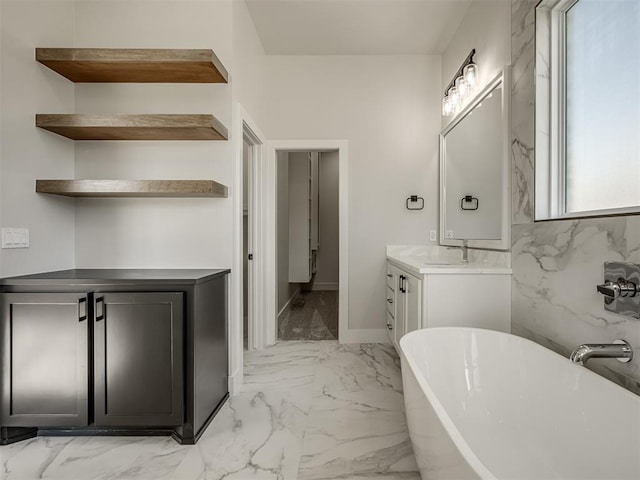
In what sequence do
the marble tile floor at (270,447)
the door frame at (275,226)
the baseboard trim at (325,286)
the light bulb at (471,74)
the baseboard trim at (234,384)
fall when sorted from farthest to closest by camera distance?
the baseboard trim at (325,286) < the door frame at (275,226) < the light bulb at (471,74) < the baseboard trim at (234,384) < the marble tile floor at (270,447)

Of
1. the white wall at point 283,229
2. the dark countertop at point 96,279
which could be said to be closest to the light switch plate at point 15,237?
the dark countertop at point 96,279

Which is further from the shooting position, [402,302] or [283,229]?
[283,229]

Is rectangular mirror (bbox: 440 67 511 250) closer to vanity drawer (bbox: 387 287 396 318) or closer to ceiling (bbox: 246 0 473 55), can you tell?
vanity drawer (bbox: 387 287 396 318)

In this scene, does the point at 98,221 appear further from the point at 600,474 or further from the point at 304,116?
the point at 600,474

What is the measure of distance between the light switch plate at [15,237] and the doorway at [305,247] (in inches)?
80.9

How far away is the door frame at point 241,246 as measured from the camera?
2268mm

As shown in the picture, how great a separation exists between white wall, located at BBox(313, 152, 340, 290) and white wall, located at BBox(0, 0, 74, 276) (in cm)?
468

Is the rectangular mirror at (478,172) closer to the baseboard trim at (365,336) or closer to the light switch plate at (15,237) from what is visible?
the baseboard trim at (365,336)

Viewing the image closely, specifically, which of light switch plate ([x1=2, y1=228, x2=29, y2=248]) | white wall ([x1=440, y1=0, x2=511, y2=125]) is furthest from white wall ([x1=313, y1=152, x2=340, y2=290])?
light switch plate ([x1=2, y1=228, x2=29, y2=248])

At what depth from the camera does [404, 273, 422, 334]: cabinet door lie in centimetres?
213

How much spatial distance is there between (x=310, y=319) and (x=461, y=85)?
2976 millimetres

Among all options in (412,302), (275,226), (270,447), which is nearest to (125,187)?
(275,226)

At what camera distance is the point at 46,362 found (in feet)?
5.68

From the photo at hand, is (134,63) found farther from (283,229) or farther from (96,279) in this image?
(283,229)
